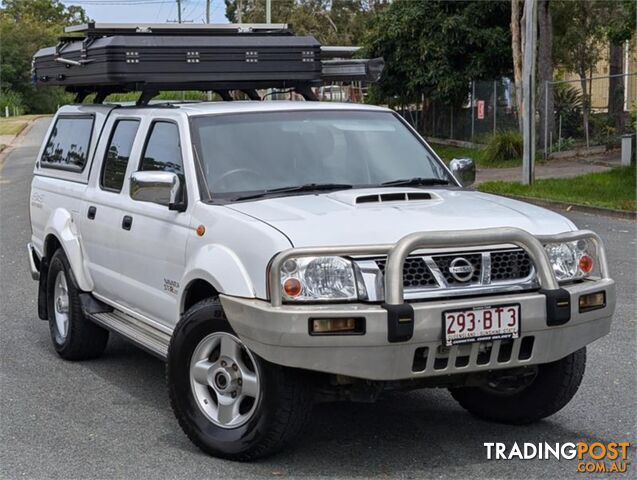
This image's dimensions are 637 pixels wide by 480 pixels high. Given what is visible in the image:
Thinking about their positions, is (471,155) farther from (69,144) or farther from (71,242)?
(71,242)

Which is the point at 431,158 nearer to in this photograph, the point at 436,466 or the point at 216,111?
the point at 216,111

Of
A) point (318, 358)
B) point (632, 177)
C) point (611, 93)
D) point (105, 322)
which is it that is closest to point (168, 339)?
point (105, 322)

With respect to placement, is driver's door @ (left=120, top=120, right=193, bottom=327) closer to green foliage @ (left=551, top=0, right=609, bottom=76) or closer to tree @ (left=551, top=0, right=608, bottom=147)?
tree @ (left=551, top=0, right=608, bottom=147)

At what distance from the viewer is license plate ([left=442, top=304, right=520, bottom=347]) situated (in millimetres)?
4984

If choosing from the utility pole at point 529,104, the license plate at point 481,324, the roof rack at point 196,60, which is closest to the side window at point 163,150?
the roof rack at point 196,60

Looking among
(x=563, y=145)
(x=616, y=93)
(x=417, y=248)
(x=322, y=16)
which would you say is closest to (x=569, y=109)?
(x=616, y=93)

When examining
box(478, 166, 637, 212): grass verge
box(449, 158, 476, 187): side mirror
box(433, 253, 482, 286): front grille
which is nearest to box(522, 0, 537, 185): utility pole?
box(478, 166, 637, 212): grass verge

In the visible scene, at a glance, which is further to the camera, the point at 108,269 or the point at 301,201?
the point at 108,269

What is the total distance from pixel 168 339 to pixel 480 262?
6.56ft

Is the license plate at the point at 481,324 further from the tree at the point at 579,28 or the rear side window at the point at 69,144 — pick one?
the tree at the point at 579,28

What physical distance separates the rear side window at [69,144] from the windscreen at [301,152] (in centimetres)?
181

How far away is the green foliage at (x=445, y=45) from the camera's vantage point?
108ft

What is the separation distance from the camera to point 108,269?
7.14 metres

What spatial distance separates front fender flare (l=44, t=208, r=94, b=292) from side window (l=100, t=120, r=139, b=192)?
0.50 metres
